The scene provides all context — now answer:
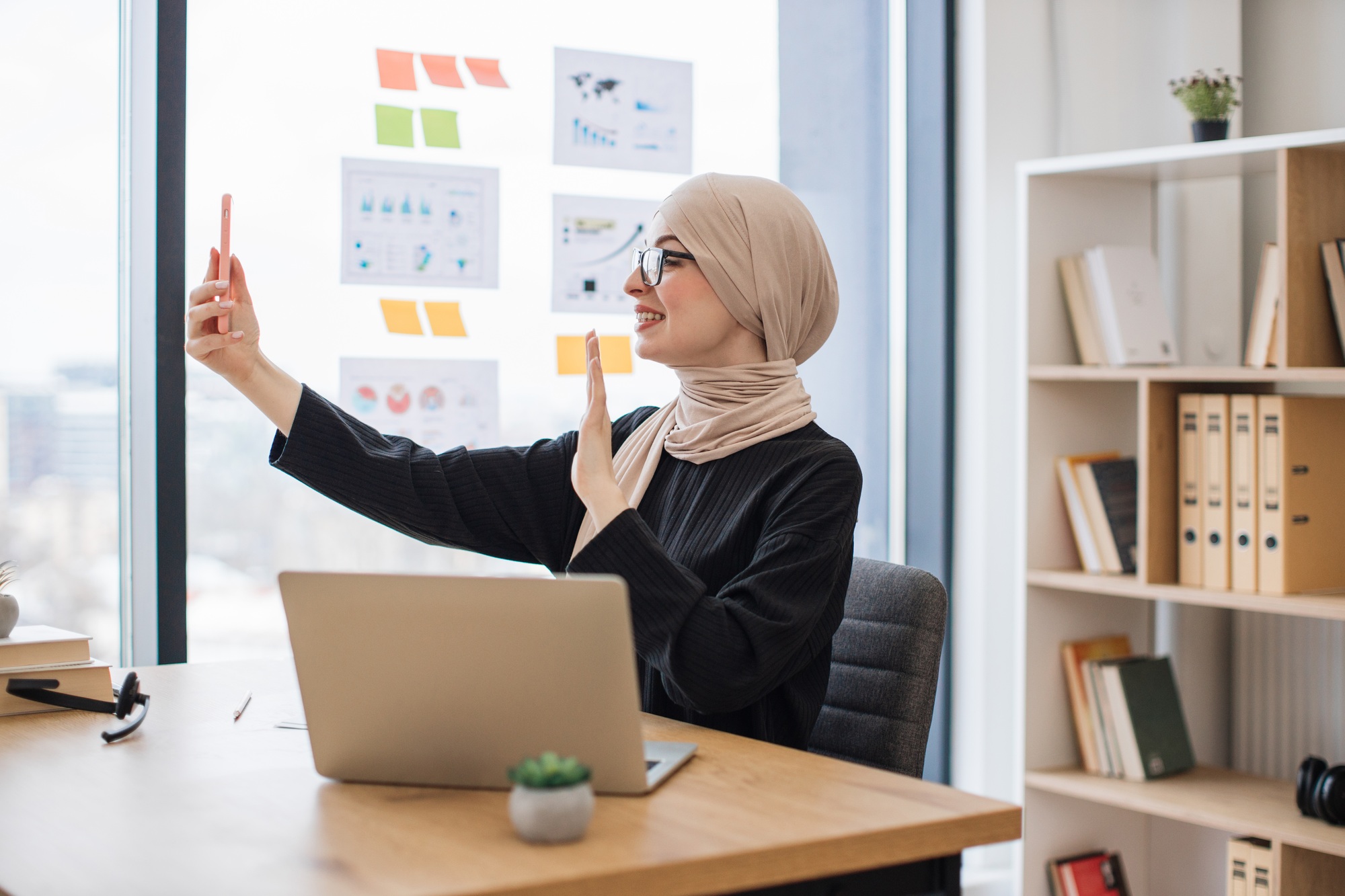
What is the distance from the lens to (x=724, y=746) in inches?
49.1

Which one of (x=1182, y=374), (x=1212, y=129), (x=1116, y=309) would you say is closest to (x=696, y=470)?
(x=1182, y=374)

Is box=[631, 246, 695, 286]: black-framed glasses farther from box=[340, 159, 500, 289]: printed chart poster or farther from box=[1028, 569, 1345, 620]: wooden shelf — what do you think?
box=[1028, 569, 1345, 620]: wooden shelf

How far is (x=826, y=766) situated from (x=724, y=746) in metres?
0.12

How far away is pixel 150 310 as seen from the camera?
2.12 metres

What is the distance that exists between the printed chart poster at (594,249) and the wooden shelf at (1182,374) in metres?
0.87

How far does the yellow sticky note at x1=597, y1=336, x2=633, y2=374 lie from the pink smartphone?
1139 mm

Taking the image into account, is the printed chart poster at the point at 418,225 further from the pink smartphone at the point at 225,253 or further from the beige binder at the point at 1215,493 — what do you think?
the beige binder at the point at 1215,493

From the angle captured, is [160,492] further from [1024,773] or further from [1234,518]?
[1234,518]

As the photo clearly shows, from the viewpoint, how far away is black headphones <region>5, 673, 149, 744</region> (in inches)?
52.4

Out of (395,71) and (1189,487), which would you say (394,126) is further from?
(1189,487)

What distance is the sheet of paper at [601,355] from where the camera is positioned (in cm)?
255

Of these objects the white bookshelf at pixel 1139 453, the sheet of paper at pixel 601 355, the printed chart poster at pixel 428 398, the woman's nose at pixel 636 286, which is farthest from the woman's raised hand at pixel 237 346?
the white bookshelf at pixel 1139 453

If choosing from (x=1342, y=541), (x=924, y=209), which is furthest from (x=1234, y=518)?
(x=924, y=209)

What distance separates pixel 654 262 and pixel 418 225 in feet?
2.85
